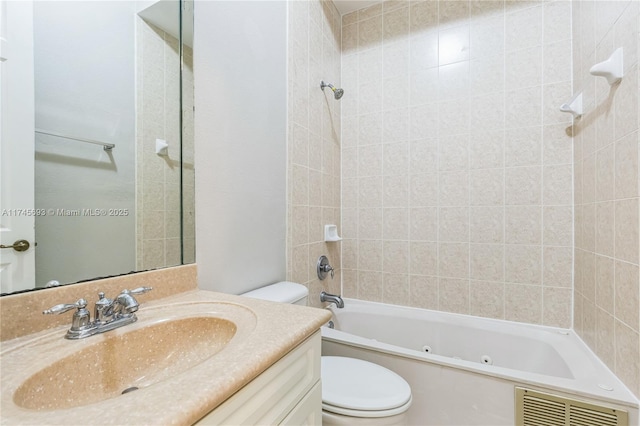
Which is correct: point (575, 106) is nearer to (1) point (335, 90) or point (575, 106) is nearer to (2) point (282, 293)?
(1) point (335, 90)

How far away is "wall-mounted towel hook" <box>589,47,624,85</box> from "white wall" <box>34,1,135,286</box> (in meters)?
1.62

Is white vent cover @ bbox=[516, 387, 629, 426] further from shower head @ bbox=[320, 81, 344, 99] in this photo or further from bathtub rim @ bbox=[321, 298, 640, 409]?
shower head @ bbox=[320, 81, 344, 99]

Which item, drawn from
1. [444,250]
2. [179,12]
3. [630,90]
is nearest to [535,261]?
[444,250]

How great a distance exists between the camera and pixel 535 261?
1635 millimetres

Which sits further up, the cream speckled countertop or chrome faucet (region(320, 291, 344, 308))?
the cream speckled countertop

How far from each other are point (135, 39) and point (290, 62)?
34.0 inches

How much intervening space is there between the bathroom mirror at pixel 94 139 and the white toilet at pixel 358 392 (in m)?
0.57

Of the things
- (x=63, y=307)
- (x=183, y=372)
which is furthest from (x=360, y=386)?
(x=63, y=307)

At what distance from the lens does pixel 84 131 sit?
752 mm

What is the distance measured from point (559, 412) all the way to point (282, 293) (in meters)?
1.14

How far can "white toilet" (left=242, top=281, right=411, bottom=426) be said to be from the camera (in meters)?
0.99

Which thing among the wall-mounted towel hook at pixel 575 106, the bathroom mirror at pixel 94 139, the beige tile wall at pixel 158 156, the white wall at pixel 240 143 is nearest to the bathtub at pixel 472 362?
the white wall at pixel 240 143

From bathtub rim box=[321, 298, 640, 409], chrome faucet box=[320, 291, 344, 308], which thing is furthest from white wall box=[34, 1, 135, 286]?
chrome faucet box=[320, 291, 344, 308]

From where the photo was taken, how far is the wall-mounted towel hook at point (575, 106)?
1.44 meters
